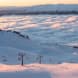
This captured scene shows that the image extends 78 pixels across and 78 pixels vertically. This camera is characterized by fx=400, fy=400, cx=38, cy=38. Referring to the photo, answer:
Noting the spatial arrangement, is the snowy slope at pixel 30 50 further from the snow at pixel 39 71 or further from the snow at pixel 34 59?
the snow at pixel 39 71

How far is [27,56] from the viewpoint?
712 centimetres

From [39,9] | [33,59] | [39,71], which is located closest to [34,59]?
[33,59]

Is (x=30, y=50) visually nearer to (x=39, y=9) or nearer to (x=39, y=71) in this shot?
(x=39, y=71)

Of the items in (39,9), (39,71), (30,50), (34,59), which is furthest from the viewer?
(39,9)

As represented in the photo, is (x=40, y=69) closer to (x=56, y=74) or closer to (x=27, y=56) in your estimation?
(x=56, y=74)

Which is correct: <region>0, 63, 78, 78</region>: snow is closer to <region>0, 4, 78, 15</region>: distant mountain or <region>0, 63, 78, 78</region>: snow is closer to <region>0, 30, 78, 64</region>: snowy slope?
<region>0, 30, 78, 64</region>: snowy slope

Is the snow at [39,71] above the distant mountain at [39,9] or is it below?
above

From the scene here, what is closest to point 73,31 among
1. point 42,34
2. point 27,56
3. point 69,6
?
point 42,34

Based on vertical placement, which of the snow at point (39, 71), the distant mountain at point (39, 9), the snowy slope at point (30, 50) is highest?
the snow at point (39, 71)

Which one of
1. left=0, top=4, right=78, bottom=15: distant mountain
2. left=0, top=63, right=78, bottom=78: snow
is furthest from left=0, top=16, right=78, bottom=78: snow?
left=0, top=4, right=78, bottom=15: distant mountain

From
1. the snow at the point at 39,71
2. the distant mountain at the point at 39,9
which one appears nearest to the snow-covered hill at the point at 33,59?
the snow at the point at 39,71

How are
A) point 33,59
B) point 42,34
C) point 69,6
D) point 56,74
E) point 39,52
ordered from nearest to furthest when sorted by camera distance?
point 56,74, point 33,59, point 39,52, point 42,34, point 69,6

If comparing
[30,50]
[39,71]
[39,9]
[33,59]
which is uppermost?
[39,71]

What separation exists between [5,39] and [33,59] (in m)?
2.06
